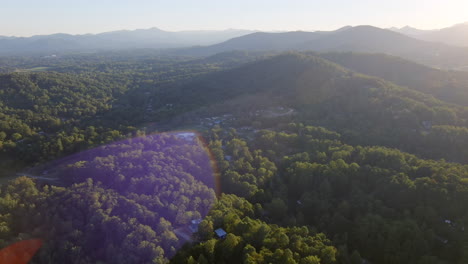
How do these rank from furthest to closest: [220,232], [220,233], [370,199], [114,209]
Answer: [370,199]
[114,209]
[220,232]
[220,233]

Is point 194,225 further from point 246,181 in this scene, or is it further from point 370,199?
point 370,199

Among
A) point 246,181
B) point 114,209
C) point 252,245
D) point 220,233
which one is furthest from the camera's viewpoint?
point 246,181

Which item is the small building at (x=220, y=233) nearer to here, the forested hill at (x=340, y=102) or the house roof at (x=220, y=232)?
the house roof at (x=220, y=232)

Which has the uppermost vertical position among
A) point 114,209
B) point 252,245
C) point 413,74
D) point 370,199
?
point 413,74

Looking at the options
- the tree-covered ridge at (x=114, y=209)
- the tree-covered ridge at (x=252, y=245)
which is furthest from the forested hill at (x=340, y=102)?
the tree-covered ridge at (x=114, y=209)

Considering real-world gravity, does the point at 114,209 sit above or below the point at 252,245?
above

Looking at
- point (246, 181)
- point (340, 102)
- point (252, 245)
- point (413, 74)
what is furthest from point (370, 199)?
point (413, 74)

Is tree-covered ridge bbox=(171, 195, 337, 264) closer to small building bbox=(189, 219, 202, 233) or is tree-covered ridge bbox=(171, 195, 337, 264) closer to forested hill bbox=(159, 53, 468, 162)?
small building bbox=(189, 219, 202, 233)
